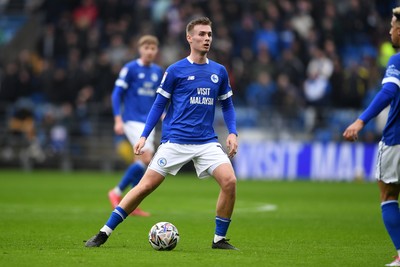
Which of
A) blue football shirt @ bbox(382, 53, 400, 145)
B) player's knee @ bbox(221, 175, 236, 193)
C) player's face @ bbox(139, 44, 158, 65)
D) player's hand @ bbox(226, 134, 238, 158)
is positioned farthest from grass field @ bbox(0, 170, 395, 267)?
player's face @ bbox(139, 44, 158, 65)

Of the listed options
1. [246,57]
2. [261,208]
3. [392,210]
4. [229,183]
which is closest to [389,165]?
[392,210]

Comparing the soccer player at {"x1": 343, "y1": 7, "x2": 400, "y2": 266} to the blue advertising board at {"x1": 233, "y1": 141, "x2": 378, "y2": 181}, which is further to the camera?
the blue advertising board at {"x1": 233, "y1": 141, "x2": 378, "y2": 181}

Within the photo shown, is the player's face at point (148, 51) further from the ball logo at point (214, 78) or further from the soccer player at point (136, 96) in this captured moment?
the ball logo at point (214, 78)

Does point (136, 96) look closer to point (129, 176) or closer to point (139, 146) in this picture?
point (129, 176)

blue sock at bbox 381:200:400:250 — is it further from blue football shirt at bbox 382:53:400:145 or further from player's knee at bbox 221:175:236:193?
player's knee at bbox 221:175:236:193

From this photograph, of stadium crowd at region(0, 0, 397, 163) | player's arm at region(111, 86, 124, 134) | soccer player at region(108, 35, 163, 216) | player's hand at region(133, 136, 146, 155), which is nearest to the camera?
player's hand at region(133, 136, 146, 155)

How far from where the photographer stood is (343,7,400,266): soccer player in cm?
838

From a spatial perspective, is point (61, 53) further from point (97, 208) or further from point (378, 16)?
point (97, 208)

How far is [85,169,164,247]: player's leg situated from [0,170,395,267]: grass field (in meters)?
0.19

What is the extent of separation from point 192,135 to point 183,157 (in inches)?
11.1

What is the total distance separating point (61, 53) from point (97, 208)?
16.4m

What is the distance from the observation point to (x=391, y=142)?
28.1 ft

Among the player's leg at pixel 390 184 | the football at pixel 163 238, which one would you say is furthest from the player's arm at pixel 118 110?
the player's leg at pixel 390 184

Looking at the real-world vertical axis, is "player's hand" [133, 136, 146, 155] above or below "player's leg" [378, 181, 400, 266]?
above
